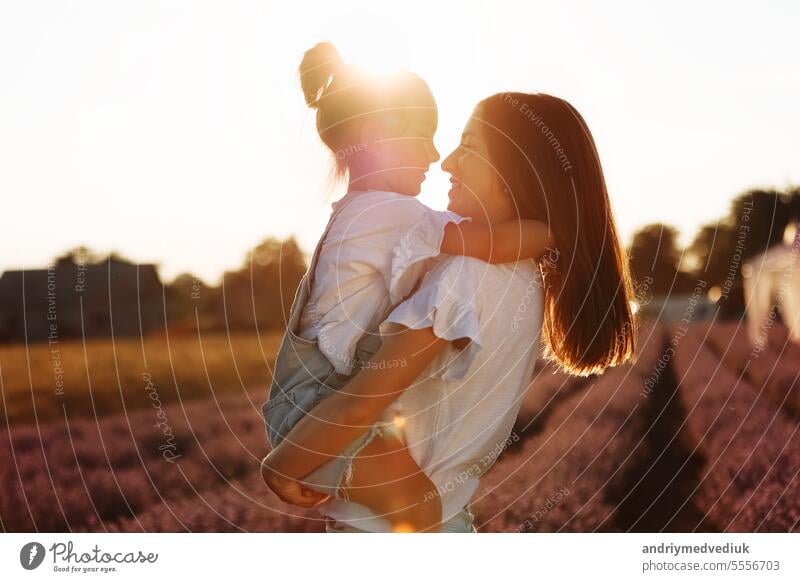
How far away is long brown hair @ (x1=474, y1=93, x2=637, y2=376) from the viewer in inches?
126

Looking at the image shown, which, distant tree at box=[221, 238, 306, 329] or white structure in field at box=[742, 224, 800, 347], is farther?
white structure in field at box=[742, 224, 800, 347]

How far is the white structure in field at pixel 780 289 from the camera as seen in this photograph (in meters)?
13.0

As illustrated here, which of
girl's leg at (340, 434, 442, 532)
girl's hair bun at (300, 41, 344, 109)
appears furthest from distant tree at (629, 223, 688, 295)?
girl's leg at (340, 434, 442, 532)

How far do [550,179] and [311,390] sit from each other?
855 millimetres

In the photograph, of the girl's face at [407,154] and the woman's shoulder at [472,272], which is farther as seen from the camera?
the girl's face at [407,154]

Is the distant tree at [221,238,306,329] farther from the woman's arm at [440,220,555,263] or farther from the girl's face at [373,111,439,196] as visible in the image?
the woman's arm at [440,220,555,263]

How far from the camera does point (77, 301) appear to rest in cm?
1889

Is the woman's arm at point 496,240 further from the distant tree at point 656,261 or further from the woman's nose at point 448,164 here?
the distant tree at point 656,261

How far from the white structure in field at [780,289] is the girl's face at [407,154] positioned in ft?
31.7

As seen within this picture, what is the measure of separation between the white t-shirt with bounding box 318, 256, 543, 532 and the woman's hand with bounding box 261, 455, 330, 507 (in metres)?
0.07

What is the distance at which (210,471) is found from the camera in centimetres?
832

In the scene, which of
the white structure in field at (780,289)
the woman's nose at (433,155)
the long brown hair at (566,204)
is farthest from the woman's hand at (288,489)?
the white structure in field at (780,289)
